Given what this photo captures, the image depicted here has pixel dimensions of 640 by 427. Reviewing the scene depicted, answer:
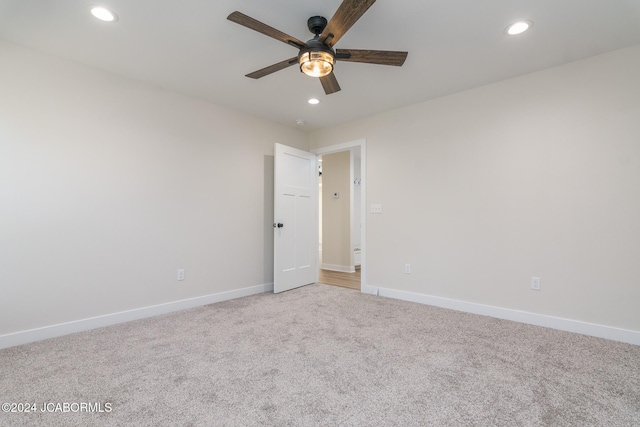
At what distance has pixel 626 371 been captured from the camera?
6.38 feet

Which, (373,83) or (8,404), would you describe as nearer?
(8,404)

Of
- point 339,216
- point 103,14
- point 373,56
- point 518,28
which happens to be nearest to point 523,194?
point 518,28

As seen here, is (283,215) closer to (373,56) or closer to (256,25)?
(373,56)

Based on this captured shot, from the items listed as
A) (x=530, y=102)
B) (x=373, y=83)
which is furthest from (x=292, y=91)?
(x=530, y=102)

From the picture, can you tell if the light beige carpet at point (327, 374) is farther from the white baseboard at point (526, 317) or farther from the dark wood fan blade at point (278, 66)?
the dark wood fan blade at point (278, 66)

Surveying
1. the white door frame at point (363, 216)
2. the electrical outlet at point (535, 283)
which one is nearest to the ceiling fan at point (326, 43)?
the white door frame at point (363, 216)

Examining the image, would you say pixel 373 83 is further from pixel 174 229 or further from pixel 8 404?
pixel 8 404

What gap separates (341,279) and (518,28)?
3.94 metres

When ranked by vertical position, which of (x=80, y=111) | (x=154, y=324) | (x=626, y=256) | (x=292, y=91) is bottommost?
(x=154, y=324)

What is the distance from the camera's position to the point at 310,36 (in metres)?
2.30

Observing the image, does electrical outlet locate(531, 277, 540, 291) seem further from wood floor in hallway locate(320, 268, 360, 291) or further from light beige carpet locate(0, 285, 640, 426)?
wood floor in hallway locate(320, 268, 360, 291)

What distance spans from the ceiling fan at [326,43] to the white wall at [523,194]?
5.40ft

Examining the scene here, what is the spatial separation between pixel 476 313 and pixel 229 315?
8.64 feet

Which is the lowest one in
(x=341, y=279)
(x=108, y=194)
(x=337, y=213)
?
(x=341, y=279)
